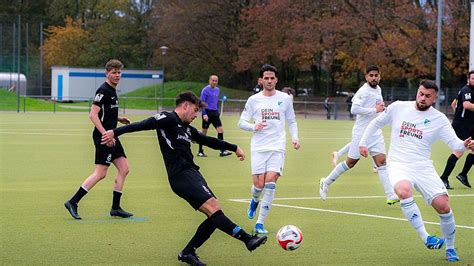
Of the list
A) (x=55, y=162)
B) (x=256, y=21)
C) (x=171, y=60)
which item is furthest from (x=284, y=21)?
(x=55, y=162)

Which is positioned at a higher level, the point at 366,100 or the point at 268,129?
the point at 366,100

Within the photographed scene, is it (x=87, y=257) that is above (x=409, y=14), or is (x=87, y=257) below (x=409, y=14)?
below

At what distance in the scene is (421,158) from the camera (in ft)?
30.5

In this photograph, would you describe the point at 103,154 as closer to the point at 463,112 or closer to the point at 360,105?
the point at 360,105

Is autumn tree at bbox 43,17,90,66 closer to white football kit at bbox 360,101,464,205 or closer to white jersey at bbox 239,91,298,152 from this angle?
white jersey at bbox 239,91,298,152

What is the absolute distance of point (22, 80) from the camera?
224 ft

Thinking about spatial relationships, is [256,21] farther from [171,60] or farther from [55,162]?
[55,162]

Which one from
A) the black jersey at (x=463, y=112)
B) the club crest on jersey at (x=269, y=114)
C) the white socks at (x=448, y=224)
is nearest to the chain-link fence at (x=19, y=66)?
the black jersey at (x=463, y=112)

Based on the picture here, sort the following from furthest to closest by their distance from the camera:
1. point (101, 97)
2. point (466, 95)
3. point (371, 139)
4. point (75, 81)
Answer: point (75, 81)
point (466, 95)
point (371, 139)
point (101, 97)

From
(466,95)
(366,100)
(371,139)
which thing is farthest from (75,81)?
(371,139)

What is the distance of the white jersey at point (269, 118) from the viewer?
11.2 m

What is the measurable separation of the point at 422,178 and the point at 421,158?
23 cm

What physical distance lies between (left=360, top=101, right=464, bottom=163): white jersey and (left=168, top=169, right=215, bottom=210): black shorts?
2.08 m

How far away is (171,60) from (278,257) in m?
70.4
